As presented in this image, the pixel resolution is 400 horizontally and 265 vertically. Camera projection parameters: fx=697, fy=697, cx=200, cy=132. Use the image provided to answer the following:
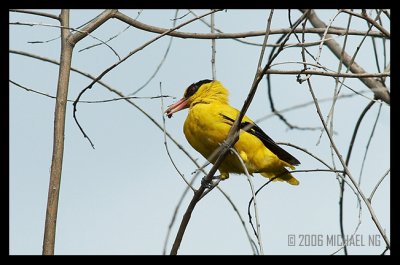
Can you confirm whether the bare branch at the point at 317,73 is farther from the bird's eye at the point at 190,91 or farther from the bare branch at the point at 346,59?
the bird's eye at the point at 190,91

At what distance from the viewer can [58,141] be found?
9.95 feet

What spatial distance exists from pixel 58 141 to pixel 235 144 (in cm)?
166

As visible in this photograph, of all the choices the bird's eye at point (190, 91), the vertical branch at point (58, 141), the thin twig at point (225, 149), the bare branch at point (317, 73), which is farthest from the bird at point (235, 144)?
the bare branch at point (317, 73)

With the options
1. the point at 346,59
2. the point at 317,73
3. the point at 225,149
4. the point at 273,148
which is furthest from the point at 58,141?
the point at 346,59

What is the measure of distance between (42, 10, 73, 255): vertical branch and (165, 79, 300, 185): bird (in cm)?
137

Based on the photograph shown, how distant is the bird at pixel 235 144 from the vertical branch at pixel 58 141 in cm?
137

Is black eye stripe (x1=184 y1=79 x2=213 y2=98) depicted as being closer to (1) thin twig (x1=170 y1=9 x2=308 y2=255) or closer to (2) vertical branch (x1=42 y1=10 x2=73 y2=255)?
(2) vertical branch (x1=42 y1=10 x2=73 y2=255)

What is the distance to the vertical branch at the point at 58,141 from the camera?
9.51 ft

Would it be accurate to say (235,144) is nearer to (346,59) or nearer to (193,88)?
(193,88)

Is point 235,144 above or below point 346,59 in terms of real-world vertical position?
below

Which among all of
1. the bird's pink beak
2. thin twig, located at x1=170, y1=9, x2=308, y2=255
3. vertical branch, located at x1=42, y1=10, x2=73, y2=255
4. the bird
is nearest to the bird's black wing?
the bird

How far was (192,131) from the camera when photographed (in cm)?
452

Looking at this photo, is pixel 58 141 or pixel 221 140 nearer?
pixel 58 141
